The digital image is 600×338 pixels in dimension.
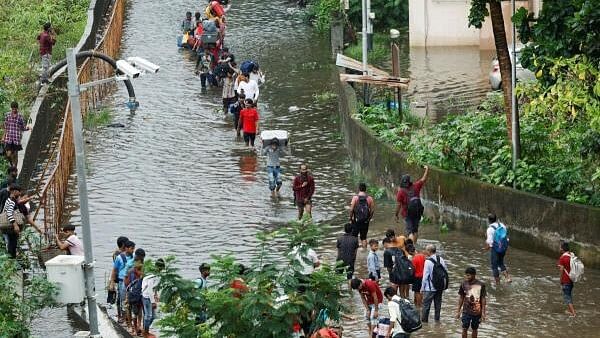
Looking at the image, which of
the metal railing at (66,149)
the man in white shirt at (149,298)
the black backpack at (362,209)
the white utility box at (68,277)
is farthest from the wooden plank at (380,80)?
the white utility box at (68,277)

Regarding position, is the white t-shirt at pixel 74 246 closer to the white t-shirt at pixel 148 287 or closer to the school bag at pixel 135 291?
the school bag at pixel 135 291

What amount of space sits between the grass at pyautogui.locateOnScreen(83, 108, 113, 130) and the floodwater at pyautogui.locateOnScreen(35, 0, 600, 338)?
30 cm

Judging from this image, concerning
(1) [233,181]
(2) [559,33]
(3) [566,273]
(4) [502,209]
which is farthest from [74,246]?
(2) [559,33]

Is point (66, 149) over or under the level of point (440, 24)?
under

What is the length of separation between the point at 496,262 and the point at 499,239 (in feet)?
1.43

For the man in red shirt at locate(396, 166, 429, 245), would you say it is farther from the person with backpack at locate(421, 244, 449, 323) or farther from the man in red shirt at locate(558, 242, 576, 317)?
the man in red shirt at locate(558, 242, 576, 317)

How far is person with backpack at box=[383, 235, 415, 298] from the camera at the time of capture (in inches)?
837

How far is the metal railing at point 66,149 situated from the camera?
25.9 metres

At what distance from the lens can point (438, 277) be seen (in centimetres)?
2070

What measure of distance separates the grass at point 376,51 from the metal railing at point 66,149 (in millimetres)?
6184

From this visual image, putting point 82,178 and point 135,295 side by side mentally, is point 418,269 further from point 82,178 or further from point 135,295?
point 82,178

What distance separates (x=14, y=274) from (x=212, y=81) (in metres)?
16.0

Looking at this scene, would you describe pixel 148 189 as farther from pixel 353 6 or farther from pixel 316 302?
pixel 353 6

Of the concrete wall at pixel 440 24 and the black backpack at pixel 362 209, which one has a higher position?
the concrete wall at pixel 440 24
